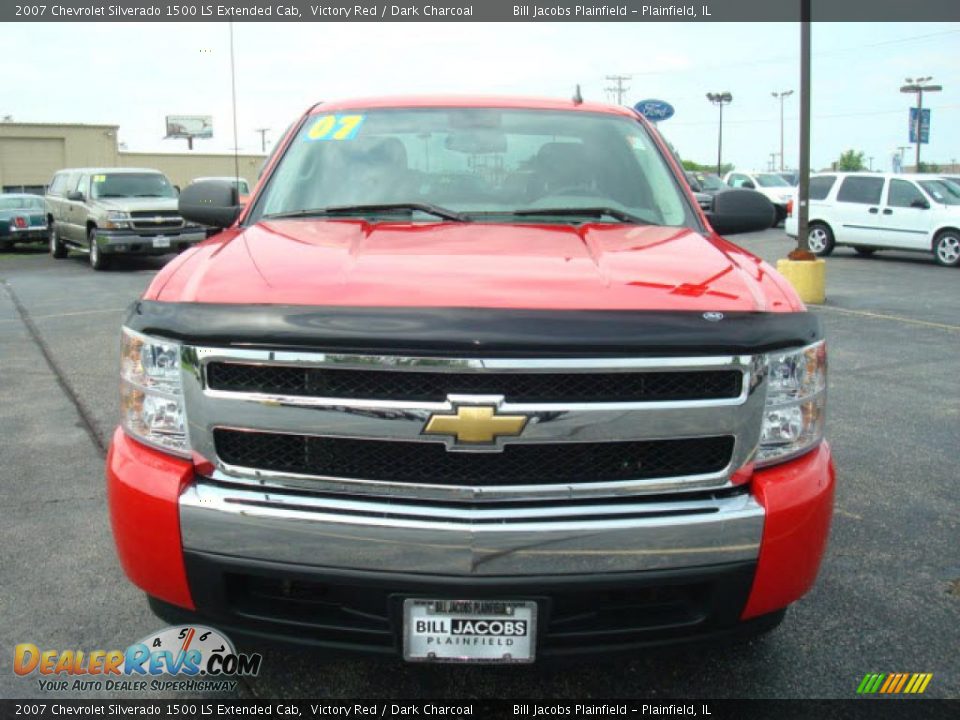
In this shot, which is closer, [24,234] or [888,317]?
[888,317]

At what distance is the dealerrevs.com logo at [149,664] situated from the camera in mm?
2592

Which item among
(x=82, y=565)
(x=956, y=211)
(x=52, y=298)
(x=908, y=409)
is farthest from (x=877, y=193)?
(x=82, y=565)

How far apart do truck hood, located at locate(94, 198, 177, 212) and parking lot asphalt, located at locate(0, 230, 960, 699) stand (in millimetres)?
9518

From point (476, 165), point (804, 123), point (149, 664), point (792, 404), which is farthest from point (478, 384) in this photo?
point (804, 123)

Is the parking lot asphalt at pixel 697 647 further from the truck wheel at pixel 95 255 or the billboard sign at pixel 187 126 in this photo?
the billboard sign at pixel 187 126

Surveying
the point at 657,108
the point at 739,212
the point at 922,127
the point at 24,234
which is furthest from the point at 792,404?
the point at 922,127

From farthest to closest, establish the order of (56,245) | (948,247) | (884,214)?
1. (56,245)
2. (884,214)
3. (948,247)

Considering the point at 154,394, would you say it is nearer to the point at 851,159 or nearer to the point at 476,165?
the point at 476,165

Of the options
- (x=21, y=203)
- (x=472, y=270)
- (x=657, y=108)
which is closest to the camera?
(x=472, y=270)

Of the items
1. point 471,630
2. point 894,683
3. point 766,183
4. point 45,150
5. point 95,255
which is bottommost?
point 894,683

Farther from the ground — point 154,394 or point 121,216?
point 121,216

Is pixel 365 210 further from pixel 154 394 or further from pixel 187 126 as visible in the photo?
pixel 187 126

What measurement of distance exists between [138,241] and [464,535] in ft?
54.0

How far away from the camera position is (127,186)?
18062 mm
